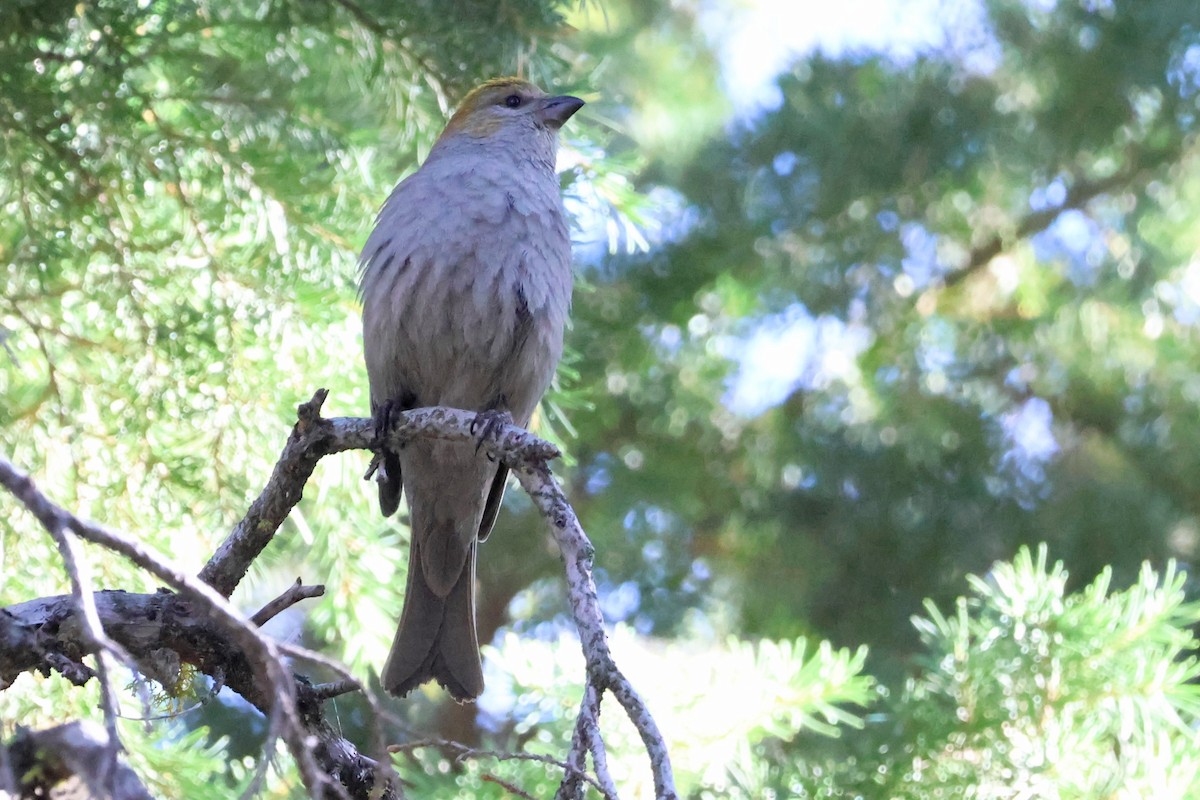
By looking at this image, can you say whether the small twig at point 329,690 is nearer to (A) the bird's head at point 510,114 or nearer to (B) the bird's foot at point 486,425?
(B) the bird's foot at point 486,425

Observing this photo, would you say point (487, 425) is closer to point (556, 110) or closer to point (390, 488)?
point (390, 488)

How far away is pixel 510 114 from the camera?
2.98 meters

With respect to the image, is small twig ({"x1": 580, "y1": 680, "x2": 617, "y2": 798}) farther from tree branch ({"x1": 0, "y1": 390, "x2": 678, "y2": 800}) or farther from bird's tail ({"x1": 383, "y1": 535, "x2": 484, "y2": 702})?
bird's tail ({"x1": 383, "y1": 535, "x2": 484, "y2": 702})

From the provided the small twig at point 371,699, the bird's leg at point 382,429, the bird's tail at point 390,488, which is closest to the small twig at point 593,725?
the small twig at point 371,699

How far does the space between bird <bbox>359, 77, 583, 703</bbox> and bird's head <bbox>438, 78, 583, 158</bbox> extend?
0.29 m

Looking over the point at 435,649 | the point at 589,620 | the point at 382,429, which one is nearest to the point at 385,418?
the point at 382,429

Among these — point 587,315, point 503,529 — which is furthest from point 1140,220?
point 503,529

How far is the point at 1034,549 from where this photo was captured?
13.7 feet

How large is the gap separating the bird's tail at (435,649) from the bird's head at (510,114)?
1.13 meters

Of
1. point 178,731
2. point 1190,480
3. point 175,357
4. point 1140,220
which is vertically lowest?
point 178,731

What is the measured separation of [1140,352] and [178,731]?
11.7ft

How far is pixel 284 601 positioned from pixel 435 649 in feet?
3.02

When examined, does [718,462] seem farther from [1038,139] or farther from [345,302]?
[345,302]

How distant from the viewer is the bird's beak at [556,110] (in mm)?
2906
